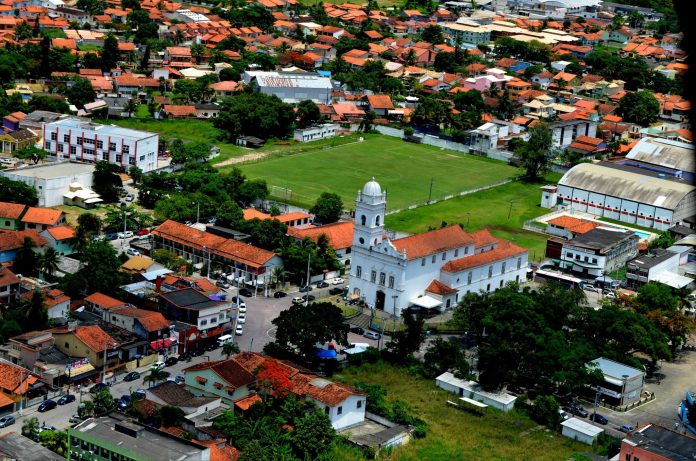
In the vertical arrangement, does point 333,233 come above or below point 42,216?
below

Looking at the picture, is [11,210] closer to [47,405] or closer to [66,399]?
[66,399]

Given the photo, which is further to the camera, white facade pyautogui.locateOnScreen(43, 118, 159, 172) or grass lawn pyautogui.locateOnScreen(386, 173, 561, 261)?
white facade pyautogui.locateOnScreen(43, 118, 159, 172)

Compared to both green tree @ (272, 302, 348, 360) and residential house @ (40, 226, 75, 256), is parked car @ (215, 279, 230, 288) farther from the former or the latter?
green tree @ (272, 302, 348, 360)

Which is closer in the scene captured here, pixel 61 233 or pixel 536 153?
pixel 61 233

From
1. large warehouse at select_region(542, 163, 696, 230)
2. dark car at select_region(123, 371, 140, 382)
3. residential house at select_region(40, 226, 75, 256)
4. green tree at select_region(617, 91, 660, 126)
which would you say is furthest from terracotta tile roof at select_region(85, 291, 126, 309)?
green tree at select_region(617, 91, 660, 126)

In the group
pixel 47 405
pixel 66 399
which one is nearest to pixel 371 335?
pixel 66 399

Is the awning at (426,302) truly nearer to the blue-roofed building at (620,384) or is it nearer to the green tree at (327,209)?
the blue-roofed building at (620,384)

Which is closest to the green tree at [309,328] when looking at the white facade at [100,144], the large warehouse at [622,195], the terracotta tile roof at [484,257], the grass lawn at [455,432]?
the grass lawn at [455,432]
